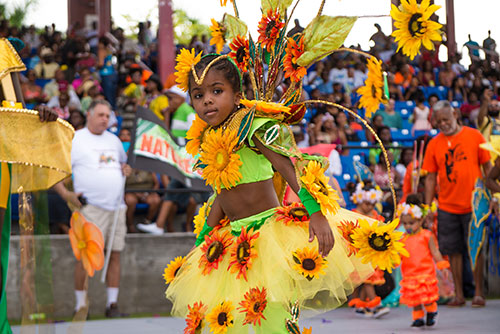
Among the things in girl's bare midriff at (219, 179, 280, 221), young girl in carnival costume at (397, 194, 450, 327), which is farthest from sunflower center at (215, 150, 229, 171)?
young girl in carnival costume at (397, 194, 450, 327)

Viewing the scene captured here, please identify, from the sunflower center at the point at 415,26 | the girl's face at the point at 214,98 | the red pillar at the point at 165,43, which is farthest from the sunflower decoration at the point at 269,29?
the red pillar at the point at 165,43

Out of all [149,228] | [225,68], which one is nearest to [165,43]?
[149,228]

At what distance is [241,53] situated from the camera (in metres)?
3.85

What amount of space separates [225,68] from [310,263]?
1.05m

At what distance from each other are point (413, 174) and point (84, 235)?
3907mm

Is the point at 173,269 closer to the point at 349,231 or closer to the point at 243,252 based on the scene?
the point at 243,252

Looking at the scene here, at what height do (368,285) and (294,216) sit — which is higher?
(294,216)

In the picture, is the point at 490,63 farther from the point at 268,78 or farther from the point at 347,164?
the point at 268,78

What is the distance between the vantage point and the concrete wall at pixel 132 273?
782cm

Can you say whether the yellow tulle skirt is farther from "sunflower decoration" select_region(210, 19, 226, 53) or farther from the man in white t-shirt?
the man in white t-shirt

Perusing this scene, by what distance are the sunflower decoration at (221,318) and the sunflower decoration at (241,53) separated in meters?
1.27

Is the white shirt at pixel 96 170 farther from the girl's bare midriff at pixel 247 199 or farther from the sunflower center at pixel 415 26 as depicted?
the sunflower center at pixel 415 26

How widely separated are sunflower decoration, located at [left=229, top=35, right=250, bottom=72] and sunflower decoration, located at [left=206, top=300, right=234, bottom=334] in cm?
127

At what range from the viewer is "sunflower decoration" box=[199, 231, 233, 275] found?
3.49 meters
